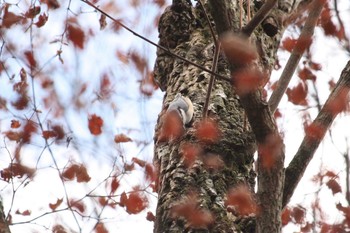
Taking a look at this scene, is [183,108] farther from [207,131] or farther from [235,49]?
[235,49]

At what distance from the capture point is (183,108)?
114 inches

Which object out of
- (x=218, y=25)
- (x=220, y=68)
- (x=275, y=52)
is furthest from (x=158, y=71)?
(x=218, y=25)

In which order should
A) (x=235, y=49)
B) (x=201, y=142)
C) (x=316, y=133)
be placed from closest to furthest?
(x=235, y=49) < (x=316, y=133) < (x=201, y=142)

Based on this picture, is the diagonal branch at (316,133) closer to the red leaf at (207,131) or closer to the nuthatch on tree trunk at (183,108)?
the red leaf at (207,131)

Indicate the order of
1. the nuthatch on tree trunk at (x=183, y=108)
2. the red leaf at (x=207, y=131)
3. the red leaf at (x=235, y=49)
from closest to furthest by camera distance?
the red leaf at (x=235, y=49), the red leaf at (x=207, y=131), the nuthatch on tree trunk at (x=183, y=108)

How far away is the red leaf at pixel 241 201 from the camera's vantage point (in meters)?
2.44

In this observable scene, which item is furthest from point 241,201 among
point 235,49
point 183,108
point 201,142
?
point 235,49

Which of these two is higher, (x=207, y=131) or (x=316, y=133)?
(x=207, y=131)

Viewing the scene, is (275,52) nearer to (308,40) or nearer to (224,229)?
(308,40)

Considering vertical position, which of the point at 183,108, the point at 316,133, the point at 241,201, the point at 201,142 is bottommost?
the point at 241,201

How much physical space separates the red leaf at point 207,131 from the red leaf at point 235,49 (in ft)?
2.12

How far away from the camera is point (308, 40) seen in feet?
10.9

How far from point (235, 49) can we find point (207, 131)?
755 mm

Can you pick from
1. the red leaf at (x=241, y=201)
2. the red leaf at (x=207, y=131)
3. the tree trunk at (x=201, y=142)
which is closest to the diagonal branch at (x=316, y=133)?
the red leaf at (x=241, y=201)
